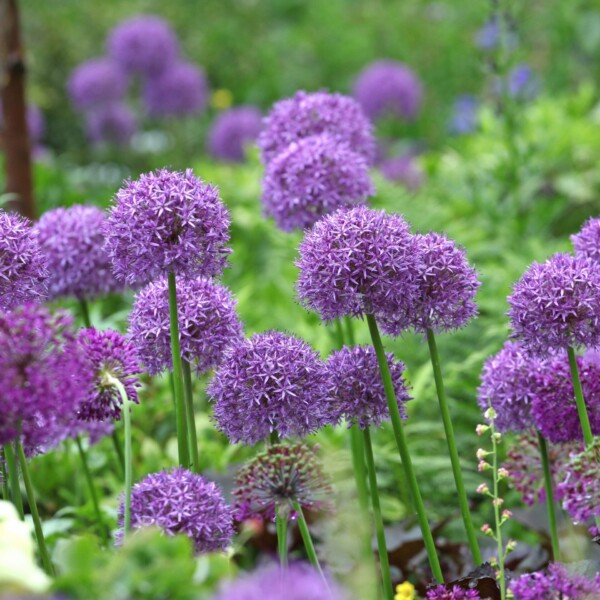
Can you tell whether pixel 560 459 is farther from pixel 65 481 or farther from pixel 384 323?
pixel 65 481

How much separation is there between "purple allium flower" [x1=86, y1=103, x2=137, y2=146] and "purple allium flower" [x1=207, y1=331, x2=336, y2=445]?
7133 millimetres

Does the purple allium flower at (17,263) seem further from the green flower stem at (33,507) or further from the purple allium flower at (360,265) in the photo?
the purple allium flower at (360,265)

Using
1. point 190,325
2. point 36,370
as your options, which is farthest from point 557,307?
point 36,370

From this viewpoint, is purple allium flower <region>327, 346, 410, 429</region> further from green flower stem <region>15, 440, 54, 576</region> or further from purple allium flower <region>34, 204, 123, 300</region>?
purple allium flower <region>34, 204, 123, 300</region>

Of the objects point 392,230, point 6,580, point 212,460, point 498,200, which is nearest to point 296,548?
point 212,460

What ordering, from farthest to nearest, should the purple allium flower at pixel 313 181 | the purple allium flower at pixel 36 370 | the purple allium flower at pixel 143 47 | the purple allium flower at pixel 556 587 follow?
the purple allium flower at pixel 143 47, the purple allium flower at pixel 313 181, the purple allium flower at pixel 556 587, the purple allium flower at pixel 36 370

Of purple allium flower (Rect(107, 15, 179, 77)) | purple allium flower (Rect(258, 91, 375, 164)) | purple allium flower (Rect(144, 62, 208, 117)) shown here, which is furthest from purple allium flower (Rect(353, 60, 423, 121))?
purple allium flower (Rect(258, 91, 375, 164))

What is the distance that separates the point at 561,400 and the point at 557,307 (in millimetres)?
328

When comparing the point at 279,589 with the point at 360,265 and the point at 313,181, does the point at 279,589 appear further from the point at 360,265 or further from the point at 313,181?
the point at 313,181

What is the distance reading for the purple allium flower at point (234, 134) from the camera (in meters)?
8.91

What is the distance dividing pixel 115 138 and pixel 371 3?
17.4ft

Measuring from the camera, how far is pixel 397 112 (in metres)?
9.27

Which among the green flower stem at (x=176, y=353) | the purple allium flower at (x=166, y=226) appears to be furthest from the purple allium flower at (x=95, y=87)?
the green flower stem at (x=176, y=353)

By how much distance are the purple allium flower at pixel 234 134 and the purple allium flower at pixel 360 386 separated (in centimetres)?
670
